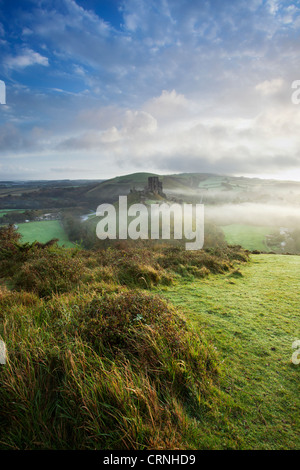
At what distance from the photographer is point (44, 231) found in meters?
68.6

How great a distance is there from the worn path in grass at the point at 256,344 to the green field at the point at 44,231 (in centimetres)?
5926

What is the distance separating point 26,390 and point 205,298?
184 inches

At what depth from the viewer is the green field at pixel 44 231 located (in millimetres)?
61844

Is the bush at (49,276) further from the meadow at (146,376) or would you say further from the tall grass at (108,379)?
the tall grass at (108,379)

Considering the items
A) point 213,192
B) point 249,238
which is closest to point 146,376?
point 249,238

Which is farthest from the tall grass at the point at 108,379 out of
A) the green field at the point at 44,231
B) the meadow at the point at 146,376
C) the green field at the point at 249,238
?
the green field at the point at 44,231

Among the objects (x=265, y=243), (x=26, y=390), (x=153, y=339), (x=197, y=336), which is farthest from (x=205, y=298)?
(x=265, y=243)

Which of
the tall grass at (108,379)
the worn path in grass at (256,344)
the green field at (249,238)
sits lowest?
the green field at (249,238)

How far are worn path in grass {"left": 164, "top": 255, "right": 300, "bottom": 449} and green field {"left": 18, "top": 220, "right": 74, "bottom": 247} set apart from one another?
59265 mm

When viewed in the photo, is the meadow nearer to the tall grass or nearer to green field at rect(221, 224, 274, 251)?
the tall grass

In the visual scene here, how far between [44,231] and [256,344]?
74.5 m

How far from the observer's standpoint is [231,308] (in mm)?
5281

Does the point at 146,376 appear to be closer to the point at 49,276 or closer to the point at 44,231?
the point at 49,276

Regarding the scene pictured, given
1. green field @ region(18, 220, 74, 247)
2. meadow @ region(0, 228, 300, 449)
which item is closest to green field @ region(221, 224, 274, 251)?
meadow @ region(0, 228, 300, 449)
